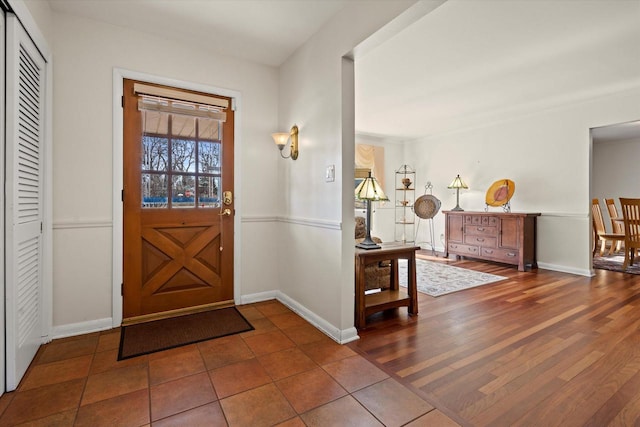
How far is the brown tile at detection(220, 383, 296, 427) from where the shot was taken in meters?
1.51

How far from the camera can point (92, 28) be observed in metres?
2.51

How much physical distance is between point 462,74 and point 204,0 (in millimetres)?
2888

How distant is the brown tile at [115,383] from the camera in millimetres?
1698

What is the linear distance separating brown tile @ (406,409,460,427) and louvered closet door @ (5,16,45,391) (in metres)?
2.20

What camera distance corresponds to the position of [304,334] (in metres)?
2.51

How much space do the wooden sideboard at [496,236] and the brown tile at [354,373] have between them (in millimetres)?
4015

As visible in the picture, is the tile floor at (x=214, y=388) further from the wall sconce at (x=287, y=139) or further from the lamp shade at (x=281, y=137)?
the lamp shade at (x=281, y=137)

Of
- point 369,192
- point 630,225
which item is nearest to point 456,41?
point 369,192

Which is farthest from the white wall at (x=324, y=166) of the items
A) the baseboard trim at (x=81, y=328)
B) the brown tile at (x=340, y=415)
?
the baseboard trim at (x=81, y=328)

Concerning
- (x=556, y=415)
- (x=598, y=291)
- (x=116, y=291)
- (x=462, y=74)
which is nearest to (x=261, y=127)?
(x=116, y=291)

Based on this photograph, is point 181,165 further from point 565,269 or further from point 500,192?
point 565,269

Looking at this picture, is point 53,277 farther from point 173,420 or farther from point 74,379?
point 173,420

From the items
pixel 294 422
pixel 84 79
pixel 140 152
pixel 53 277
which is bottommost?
pixel 294 422

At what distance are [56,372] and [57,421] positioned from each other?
1.90 feet
